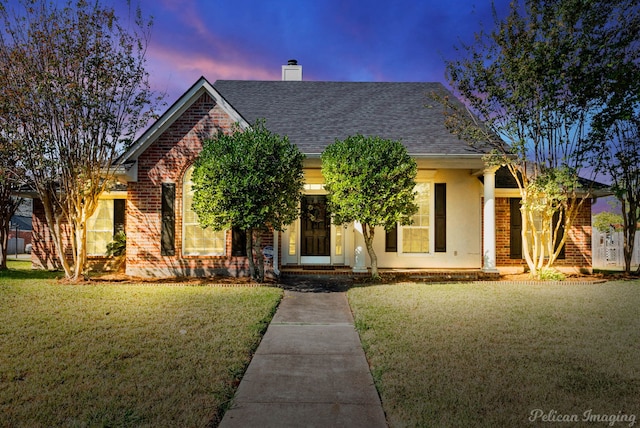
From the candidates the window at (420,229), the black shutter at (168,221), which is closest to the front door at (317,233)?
the window at (420,229)

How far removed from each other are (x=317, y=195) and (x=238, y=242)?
327cm

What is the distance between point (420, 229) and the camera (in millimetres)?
13352

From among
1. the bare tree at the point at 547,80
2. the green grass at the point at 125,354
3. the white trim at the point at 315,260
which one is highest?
the bare tree at the point at 547,80

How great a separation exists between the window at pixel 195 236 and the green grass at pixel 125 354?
8.06ft

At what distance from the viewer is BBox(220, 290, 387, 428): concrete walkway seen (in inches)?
138

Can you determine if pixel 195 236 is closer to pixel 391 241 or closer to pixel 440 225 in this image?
pixel 391 241

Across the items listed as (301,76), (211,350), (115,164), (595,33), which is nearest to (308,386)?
(211,350)

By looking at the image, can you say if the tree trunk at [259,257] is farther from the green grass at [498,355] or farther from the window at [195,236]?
the green grass at [498,355]

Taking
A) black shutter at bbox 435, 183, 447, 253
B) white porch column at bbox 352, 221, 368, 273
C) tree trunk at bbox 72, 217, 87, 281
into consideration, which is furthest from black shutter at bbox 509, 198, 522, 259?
tree trunk at bbox 72, 217, 87, 281

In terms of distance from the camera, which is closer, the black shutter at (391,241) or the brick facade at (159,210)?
the brick facade at (159,210)

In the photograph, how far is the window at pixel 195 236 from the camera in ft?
36.6

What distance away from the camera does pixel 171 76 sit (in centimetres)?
1105

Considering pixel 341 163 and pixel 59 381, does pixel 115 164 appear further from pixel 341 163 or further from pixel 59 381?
pixel 59 381

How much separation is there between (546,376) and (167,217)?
943cm
